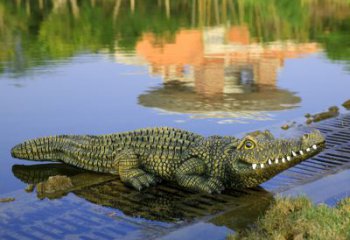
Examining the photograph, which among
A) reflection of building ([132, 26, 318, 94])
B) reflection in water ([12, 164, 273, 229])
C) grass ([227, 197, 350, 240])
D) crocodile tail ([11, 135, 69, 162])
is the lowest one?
reflection in water ([12, 164, 273, 229])

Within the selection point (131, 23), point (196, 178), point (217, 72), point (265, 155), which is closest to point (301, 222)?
point (265, 155)

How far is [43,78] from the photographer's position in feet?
50.6

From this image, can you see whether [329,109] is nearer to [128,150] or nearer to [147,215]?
[128,150]

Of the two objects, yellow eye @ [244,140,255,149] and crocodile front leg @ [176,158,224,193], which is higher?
yellow eye @ [244,140,255,149]

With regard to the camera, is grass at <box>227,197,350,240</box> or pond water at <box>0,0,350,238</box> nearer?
grass at <box>227,197,350,240</box>

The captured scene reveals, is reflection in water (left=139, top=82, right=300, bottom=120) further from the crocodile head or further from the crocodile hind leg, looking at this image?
the crocodile head

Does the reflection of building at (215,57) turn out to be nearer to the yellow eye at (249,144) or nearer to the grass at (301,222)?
the yellow eye at (249,144)

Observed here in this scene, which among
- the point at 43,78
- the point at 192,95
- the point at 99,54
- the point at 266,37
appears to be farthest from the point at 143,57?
the point at 266,37

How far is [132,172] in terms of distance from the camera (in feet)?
25.7

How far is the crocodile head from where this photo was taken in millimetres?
7066

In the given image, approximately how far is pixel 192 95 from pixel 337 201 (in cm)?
663

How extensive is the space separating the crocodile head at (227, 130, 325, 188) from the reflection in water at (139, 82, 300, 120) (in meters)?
4.16

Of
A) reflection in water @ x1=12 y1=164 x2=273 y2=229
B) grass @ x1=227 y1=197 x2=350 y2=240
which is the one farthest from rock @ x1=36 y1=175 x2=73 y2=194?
grass @ x1=227 y1=197 x2=350 y2=240

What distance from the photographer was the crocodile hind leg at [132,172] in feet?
25.3
